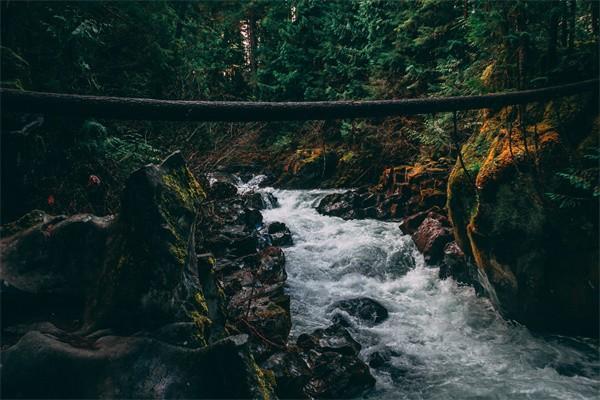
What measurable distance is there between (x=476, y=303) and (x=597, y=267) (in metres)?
2.92

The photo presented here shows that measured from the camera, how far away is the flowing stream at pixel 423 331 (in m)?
6.66

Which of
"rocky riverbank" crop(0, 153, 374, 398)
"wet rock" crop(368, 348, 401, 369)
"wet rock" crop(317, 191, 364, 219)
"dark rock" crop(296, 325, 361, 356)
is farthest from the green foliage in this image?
"wet rock" crop(317, 191, 364, 219)

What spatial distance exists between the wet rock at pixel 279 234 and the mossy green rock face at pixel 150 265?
7.81m

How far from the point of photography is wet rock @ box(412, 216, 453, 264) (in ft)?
35.2

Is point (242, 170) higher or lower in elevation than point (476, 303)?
higher

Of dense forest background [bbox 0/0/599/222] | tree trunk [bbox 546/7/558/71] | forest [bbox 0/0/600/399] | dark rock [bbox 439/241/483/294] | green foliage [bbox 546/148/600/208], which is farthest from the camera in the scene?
dark rock [bbox 439/241/483/294]

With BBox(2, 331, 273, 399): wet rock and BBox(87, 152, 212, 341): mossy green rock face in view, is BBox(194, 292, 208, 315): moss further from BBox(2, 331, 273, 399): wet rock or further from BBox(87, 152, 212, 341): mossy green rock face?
BBox(2, 331, 273, 399): wet rock

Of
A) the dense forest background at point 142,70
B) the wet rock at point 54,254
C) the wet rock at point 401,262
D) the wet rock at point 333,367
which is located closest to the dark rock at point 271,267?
the wet rock at point 333,367

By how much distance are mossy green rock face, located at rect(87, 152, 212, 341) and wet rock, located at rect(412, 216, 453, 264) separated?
7.65 m

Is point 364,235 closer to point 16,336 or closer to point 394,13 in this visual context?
point 16,336

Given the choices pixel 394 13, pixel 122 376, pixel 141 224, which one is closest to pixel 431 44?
pixel 394 13

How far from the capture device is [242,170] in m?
22.1

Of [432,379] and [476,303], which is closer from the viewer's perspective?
[432,379]

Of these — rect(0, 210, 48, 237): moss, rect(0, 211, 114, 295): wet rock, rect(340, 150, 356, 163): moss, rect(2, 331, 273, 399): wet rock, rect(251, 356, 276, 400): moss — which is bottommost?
rect(251, 356, 276, 400): moss
